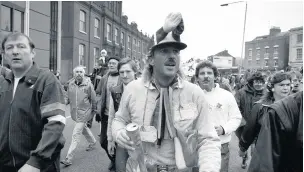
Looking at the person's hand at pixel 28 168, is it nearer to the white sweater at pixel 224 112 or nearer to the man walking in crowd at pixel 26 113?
the man walking in crowd at pixel 26 113

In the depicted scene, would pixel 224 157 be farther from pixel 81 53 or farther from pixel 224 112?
pixel 81 53

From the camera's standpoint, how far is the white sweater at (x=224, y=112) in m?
3.94

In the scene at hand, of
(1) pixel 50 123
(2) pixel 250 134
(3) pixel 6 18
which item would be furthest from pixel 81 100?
(3) pixel 6 18

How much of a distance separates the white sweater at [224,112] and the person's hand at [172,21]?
6.07 feet

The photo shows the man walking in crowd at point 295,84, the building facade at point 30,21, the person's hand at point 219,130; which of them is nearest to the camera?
the person's hand at point 219,130

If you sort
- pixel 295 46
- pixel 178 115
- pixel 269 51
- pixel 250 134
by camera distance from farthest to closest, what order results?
pixel 269 51 < pixel 295 46 < pixel 250 134 < pixel 178 115

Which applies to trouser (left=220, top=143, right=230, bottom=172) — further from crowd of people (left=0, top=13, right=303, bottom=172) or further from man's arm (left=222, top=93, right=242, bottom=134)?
crowd of people (left=0, top=13, right=303, bottom=172)

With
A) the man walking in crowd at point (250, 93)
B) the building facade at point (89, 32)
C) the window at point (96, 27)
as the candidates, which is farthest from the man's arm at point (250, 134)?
the window at point (96, 27)

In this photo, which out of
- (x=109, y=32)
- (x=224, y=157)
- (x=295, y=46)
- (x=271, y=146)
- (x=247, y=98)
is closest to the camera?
(x=271, y=146)

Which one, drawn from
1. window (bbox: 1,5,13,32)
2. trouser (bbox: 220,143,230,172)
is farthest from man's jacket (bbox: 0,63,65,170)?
window (bbox: 1,5,13,32)

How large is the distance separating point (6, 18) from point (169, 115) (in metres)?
10.1

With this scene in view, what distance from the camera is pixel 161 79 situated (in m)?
2.49

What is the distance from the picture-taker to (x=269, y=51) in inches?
2274

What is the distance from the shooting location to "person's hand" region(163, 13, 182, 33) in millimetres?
2381
